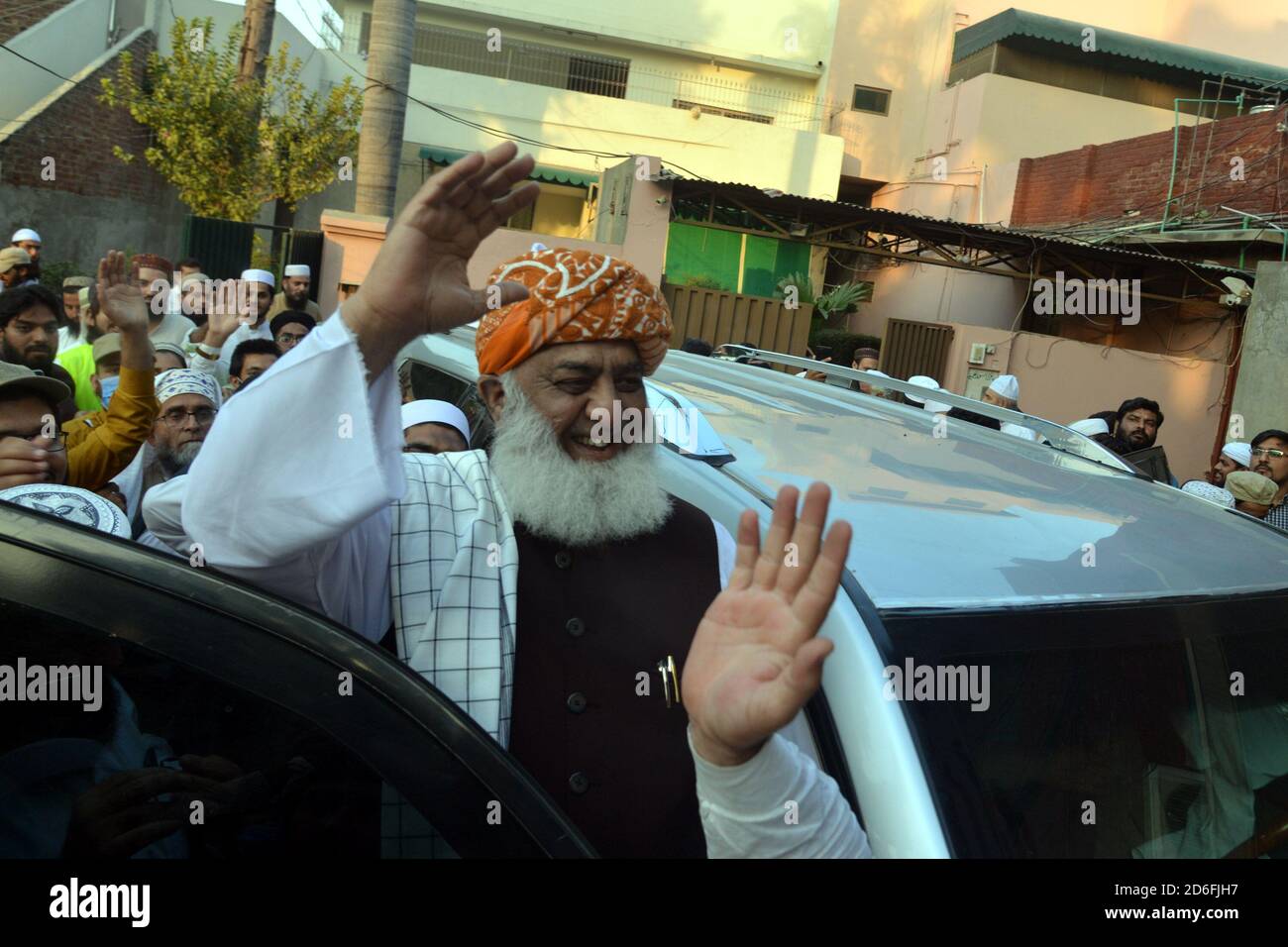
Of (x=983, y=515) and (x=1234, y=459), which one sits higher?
(x=983, y=515)

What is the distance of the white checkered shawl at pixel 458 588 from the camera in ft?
5.45

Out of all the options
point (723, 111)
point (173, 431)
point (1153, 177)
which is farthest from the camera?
point (723, 111)

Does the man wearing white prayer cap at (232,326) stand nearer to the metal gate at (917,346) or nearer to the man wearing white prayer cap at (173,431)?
the man wearing white prayer cap at (173,431)

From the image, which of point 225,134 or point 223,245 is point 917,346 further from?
point 225,134

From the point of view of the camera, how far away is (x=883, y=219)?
15.2 metres

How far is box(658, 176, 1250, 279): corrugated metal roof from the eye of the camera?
47.4 feet

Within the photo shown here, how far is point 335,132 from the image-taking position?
16.6 metres

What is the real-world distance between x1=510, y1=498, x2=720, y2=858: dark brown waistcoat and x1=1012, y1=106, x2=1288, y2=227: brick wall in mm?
14751

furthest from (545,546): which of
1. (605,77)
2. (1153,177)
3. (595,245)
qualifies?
(605,77)

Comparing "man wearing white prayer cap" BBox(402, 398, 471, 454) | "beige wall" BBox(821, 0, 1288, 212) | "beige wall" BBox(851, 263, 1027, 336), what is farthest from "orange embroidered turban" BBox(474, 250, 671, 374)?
"beige wall" BBox(821, 0, 1288, 212)

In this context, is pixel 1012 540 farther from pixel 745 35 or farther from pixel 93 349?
pixel 745 35

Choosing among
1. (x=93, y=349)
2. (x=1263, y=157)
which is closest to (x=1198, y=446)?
(x=1263, y=157)

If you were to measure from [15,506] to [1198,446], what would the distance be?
16555 mm

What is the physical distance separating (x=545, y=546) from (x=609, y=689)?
29 cm
